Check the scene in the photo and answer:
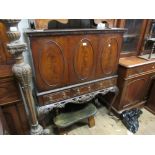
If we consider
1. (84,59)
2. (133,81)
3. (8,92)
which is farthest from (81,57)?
(133,81)

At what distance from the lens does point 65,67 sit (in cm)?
125

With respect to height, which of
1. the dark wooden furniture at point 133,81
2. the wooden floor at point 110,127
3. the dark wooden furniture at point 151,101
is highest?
the dark wooden furniture at point 133,81

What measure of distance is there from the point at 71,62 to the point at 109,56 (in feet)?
1.62

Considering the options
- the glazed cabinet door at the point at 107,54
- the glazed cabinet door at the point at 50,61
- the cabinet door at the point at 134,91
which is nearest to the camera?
the glazed cabinet door at the point at 50,61

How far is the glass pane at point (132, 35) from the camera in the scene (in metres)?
1.91

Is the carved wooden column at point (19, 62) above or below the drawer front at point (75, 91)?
above

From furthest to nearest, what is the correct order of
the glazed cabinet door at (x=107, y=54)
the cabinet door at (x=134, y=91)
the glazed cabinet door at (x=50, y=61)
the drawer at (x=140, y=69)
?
the cabinet door at (x=134, y=91), the drawer at (x=140, y=69), the glazed cabinet door at (x=107, y=54), the glazed cabinet door at (x=50, y=61)

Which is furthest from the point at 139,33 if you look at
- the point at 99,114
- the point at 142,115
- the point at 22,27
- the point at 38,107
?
the point at 38,107

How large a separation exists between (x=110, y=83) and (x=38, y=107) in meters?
0.94

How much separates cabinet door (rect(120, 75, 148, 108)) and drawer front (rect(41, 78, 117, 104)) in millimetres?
287

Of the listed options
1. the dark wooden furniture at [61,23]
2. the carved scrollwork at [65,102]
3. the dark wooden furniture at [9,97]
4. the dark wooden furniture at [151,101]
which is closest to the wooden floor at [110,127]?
the dark wooden furniture at [151,101]

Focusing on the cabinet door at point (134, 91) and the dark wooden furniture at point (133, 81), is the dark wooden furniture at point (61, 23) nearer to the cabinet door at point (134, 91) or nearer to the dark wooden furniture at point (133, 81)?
the dark wooden furniture at point (133, 81)

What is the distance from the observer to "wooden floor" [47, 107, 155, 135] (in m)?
1.76

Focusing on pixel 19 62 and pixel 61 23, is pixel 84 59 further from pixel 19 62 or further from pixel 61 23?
pixel 19 62
